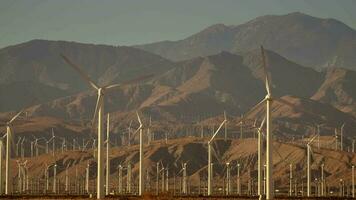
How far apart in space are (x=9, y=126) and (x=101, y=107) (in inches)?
1087

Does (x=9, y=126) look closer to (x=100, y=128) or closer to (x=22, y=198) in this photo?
(x=22, y=198)

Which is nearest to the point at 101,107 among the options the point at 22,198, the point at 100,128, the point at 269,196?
the point at 100,128

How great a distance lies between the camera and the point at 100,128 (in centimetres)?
10000

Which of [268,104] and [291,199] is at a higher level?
[268,104]

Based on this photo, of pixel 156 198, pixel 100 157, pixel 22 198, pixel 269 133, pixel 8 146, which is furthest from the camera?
pixel 8 146

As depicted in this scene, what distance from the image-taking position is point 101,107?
341ft

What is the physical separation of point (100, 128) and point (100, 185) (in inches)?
258

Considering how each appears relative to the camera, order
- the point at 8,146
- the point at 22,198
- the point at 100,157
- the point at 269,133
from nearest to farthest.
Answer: the point at 269,133 < the point at 100,157 < the point at 22,198 < the point at 8,146

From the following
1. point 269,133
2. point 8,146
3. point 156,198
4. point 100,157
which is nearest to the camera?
point 156,198

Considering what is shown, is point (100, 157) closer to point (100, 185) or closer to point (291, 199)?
point (100, 185)

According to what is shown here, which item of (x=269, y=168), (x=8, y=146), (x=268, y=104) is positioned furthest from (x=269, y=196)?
(x=8, y=146)

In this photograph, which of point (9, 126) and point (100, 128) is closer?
point (100, 128)

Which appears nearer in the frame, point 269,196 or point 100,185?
point 269,196

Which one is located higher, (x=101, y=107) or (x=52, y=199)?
(x=101, y=107)
